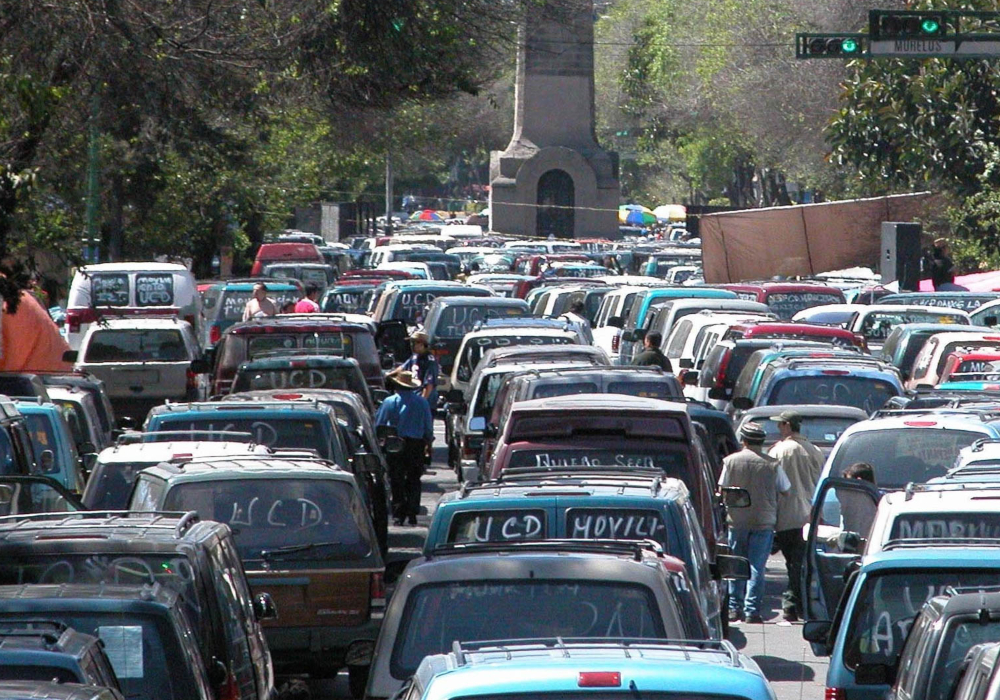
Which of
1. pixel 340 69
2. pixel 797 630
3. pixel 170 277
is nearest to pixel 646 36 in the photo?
pixel 170 277

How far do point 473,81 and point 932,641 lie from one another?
703 inches

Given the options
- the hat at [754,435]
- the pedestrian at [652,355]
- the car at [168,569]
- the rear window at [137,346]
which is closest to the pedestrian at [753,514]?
the hat at [754,435]

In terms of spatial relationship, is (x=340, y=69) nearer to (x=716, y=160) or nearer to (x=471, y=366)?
(x=471, y=366)

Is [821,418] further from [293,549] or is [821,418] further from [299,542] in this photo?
[293,549]

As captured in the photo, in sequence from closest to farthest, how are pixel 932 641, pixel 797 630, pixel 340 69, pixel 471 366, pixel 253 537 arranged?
pixel 932 641
pixel 253 537
pixel 797 630
pixel 340 69
pixel 471 366

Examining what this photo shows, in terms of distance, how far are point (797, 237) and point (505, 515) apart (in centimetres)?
3609

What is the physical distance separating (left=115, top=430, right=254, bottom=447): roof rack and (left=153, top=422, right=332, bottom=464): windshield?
8.3 inches

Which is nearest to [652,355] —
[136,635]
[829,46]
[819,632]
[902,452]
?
[902,452]

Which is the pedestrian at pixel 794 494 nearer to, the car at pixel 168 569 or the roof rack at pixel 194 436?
the roof rack at pixel 194 436

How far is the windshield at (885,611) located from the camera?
7848 mm

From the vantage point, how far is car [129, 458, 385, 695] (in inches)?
396

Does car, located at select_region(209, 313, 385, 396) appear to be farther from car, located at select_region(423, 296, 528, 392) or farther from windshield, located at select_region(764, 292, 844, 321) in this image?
windshield, located at select_region(764, 292, 844, 321)

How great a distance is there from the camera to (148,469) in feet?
35.6

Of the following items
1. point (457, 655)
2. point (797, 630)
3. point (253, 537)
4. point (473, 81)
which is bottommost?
point (797, 630)
